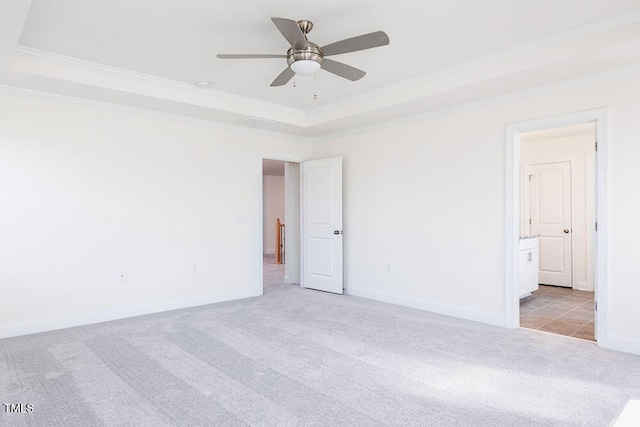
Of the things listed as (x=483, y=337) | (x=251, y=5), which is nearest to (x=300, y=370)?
(x=483, y=337)

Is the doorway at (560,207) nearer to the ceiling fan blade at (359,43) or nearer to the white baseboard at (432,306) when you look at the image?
the white baseboard at (432,306)

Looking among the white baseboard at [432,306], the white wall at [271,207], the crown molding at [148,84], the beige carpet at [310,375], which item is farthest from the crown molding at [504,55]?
the white wall at [271,207]

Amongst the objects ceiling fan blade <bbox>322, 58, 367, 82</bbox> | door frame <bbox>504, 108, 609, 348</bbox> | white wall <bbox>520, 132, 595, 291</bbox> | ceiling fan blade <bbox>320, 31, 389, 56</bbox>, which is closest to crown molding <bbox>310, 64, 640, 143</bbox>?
door frame <bbox>504, 108, 609, 348</bbox>

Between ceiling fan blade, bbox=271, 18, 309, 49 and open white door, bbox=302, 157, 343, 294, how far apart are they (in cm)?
303

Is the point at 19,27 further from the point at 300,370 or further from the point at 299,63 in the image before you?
the point at 300,370

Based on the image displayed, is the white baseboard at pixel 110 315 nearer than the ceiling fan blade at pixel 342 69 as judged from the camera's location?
No

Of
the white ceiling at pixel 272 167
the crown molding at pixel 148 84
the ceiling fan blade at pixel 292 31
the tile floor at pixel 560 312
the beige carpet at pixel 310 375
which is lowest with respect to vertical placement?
the tile floor at pixel 560 312

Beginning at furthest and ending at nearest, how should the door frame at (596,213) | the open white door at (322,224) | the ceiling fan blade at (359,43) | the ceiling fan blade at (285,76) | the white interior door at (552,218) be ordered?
1. the white interior door at (552,218)
2. the open white door at (322,224)
3. the door frame at (596,213)
4. the ceiling fan blade at (285,76)
5. the ceiling fan blade at (359,43)

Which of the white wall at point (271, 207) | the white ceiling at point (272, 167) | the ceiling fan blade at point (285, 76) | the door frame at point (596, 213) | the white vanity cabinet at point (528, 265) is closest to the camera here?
the ceiling fan blade at point (285, 76)

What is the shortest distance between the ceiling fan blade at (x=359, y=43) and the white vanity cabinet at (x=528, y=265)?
3.87 meters

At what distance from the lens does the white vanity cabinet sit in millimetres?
5152

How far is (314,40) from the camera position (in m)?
3.20

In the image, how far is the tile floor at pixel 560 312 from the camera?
394 centimetres

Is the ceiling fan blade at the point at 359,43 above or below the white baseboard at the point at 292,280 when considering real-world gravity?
above
